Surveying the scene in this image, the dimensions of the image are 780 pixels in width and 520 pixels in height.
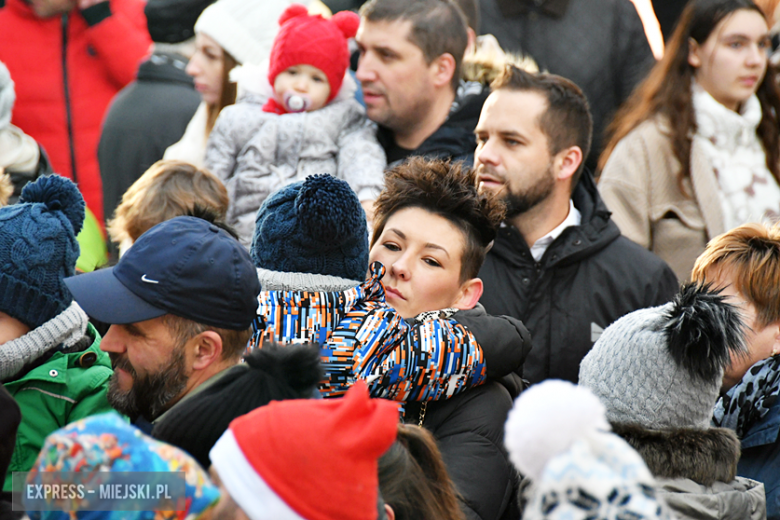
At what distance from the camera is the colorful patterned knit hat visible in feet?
4.64

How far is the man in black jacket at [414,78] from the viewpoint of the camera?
14.4ft

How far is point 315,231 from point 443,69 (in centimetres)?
237

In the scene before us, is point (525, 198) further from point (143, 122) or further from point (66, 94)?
point (66, 94)

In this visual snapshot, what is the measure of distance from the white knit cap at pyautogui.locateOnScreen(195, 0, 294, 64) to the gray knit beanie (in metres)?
3.25

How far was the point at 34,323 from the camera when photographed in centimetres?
252

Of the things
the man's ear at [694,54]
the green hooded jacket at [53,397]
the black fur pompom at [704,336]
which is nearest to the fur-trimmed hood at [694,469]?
the black fur pompom at [704,336]

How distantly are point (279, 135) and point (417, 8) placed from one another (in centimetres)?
100

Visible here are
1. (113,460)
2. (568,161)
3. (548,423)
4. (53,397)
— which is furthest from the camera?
(568,161)

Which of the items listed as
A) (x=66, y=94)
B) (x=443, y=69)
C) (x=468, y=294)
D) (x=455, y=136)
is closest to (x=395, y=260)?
(x=468, y=294)

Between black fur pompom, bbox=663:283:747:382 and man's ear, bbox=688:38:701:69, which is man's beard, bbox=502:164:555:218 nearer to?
man's ear, bbox=688:38:701:69

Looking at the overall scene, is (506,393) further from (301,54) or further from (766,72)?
(766,72)

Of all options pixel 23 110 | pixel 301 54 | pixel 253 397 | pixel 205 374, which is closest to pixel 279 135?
pixel 301 54

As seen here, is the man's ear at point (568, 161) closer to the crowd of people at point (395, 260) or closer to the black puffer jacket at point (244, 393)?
the crowd of people at point (395, 260)

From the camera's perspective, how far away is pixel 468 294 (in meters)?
3.13
